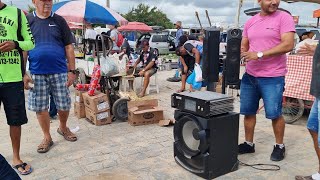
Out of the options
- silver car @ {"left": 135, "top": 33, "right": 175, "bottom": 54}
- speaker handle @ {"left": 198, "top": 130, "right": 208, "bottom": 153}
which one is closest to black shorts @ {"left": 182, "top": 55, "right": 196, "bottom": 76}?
speaker handle @ {"left": 198, "top": 130, "right": 208, "bottom": 153}

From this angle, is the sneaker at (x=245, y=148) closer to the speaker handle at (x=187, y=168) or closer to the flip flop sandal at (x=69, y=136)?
the speaker handle at (x=187, y=168)

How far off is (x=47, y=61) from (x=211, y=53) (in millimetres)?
1989

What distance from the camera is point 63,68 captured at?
4.08m

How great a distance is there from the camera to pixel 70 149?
411cm

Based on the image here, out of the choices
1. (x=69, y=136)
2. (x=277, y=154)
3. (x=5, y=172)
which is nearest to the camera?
(x=5, y=172)

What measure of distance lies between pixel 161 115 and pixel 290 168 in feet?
7.80

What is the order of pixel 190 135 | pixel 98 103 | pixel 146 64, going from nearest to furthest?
pixel 190 135 < pixel 98 103 < pixel 146 64

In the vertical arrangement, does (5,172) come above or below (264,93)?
below

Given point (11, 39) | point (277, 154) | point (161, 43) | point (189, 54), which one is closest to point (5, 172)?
point (11, 39)

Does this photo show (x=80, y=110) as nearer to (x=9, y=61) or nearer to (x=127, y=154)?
(x=127, y=154)

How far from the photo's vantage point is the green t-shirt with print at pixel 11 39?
310cm

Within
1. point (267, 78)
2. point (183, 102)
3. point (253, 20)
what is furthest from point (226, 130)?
point (253, 20)

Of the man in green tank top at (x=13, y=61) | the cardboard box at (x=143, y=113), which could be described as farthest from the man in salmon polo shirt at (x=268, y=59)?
the man in green tank top at (x=13, y=61)

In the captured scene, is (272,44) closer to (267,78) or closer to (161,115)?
(267,78)
